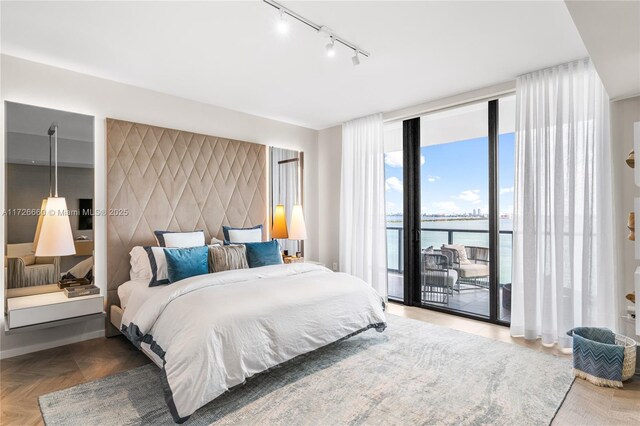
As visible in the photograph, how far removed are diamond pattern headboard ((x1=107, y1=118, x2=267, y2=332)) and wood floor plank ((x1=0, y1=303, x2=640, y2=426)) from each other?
1.94 ft

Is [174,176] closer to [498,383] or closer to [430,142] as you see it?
[430,142]

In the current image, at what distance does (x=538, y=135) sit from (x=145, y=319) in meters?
3.89

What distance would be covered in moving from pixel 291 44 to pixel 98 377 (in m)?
3.09

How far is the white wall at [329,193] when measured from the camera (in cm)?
559

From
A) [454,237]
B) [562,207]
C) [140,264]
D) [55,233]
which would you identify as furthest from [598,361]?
[55,233]

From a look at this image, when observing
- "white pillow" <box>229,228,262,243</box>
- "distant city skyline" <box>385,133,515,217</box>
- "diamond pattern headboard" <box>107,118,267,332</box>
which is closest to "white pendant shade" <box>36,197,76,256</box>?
"diamond pattern headboard" <box>107,118,267,332</box>

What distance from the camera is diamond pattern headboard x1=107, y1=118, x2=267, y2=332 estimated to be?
362 centimetres

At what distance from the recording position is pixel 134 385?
2549 millimetres

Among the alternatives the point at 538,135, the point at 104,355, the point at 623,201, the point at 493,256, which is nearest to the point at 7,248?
the point at 104,355

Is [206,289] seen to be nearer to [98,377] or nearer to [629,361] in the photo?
[98,377]

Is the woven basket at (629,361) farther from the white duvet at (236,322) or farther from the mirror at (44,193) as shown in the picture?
the mirror at (44,193)

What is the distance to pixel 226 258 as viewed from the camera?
357 cm

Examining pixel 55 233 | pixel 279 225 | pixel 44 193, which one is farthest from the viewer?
pixel 279 225

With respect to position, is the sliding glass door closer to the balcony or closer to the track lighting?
the balcony
